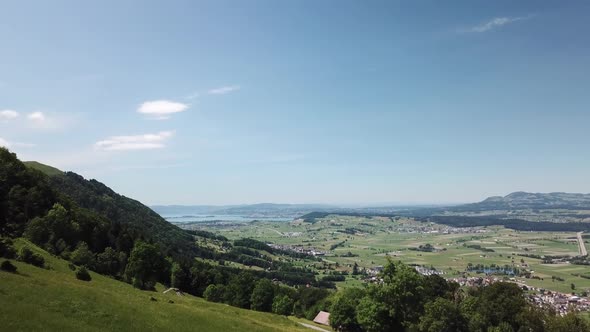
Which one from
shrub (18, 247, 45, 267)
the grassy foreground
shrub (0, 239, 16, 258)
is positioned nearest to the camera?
the grassy foreground

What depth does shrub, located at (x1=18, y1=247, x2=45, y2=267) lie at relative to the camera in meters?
51.1

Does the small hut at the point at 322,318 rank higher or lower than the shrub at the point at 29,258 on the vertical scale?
lower

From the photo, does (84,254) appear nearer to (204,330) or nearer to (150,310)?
(150,310)

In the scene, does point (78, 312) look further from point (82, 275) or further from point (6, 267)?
point (82, 275)

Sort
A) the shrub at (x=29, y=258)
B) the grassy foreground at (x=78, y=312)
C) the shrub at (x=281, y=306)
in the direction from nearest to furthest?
the grassy foreground at (x=78, y=312) → the shrub at (x=29, y=258) → the shrub at (x=281, y=306)

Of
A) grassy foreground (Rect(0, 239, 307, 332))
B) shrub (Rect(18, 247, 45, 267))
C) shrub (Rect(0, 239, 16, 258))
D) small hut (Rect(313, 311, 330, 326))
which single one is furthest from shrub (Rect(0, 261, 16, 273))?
small hut (Rect(313, 311, 330, 326))

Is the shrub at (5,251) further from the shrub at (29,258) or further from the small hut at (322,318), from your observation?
the small hut at (322,318)

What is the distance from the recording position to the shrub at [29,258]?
51.1 meters

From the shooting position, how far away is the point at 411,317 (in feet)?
263

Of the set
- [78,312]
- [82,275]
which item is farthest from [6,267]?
[82,275]

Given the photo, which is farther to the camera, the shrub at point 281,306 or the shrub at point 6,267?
the shrub at point 281,306

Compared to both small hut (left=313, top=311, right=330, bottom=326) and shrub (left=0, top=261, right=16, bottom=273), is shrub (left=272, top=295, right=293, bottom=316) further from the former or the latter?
shrub (left=0, top=261, right=16, bottom=273)

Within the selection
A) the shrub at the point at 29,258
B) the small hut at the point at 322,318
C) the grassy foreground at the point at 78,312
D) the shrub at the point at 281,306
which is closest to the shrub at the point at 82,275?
the shrub at the point at 29,258

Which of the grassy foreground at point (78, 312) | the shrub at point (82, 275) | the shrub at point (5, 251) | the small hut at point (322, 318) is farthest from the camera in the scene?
the small hut at point (322, 318)
